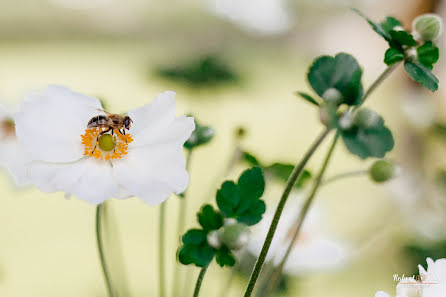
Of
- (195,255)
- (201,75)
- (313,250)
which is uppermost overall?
(201,75)

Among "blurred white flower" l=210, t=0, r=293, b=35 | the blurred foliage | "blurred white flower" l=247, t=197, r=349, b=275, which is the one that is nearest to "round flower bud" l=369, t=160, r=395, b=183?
"blurred white flower" l=247, t=197, r=349, b=275

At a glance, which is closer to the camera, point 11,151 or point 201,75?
point 11,151

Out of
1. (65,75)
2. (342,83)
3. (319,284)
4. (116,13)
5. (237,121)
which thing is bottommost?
(342,83)

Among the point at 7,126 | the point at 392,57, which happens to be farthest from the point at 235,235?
the point at 7,126

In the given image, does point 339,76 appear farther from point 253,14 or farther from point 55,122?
point 253,14

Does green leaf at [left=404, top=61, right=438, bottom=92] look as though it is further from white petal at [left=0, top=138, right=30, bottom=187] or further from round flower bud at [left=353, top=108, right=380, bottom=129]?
white petal at [left=0, top=138, right=30, bottom=187]

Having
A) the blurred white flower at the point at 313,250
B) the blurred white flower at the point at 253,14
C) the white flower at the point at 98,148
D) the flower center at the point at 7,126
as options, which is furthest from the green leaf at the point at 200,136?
the blurred white flower at the point at 253,14

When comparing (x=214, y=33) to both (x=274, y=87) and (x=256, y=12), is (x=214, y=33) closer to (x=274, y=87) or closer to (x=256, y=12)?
(x=274, y=87)

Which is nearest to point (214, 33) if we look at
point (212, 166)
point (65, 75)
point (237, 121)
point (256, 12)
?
point (65, 75)
